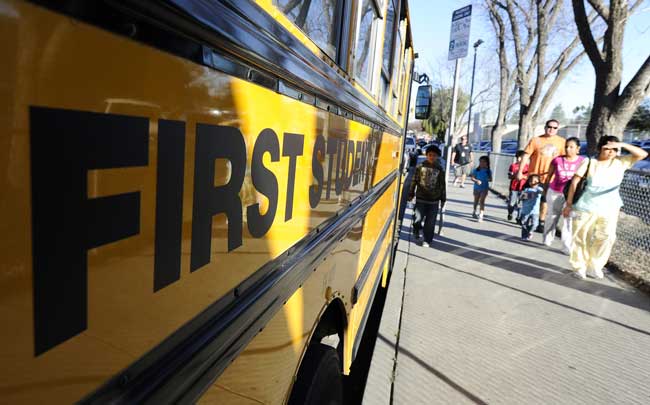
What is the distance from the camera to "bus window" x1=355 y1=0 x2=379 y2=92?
6.07ft

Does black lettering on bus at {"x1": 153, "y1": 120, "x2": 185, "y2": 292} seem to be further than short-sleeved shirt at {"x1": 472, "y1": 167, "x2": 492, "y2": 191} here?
No

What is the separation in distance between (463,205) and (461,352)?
7858mm

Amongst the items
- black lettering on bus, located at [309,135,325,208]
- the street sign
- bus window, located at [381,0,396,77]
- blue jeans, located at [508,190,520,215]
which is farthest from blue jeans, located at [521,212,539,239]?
black lettering on bus, located at [309,135,325,208]

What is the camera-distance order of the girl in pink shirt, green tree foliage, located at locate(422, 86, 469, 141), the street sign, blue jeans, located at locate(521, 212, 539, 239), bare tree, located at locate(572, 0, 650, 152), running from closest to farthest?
the girl in pink shirt < bare tree, located at locate(572, 0, 650, 152) < blue jeans, located at locate(521, 212, 539, 239) < the street sign < green tree foliage, located at locate(422, 86, 469, 141)

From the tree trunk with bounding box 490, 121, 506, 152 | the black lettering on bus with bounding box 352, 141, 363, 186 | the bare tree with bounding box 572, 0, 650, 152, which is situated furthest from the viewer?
the tree trunk with bounding box 490, 121, 506, 152

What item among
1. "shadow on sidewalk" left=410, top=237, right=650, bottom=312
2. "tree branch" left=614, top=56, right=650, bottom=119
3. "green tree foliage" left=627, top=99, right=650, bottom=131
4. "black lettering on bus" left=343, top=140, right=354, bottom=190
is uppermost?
"green tree foliage" left=627, top=99, right=650, bottom=131

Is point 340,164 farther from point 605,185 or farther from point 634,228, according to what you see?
point 634,228

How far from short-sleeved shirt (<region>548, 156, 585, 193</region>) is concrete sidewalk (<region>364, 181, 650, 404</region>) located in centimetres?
101

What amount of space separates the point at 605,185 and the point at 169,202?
5.12 meters

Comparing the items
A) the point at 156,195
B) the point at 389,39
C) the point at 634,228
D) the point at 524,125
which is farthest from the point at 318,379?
the point at 524,125

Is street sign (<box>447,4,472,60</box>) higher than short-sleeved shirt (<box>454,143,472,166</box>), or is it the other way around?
street sign (<box>447,4,472,60</box>)

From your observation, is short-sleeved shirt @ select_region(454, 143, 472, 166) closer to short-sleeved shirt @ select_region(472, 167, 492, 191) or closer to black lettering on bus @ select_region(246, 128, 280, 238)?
short-sleeved shirt @ select_region(472, 167, 492, 191)

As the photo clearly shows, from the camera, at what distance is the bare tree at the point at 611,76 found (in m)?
6.75

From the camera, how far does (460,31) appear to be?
8867 millimetres
